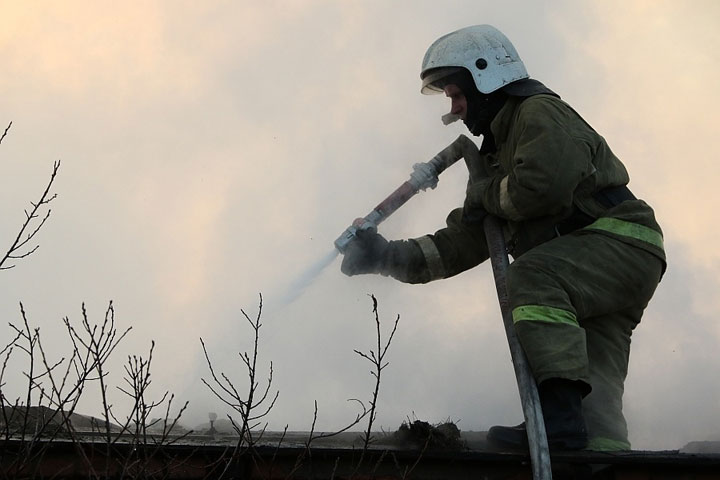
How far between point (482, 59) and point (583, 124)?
70 cm

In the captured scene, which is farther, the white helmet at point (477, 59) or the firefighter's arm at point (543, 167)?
the white helmet at point (477, 59)

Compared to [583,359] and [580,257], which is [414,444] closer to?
[583,359]

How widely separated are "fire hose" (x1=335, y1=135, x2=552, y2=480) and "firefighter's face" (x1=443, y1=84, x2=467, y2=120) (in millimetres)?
270

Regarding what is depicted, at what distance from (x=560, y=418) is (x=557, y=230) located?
3.35 ft

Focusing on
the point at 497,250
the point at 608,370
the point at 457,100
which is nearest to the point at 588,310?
the point at 608,370

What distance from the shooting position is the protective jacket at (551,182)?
166 inches

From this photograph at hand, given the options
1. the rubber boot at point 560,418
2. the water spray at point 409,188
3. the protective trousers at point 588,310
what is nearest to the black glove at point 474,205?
the protective trousers at point 588,310

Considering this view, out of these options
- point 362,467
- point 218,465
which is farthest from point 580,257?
point 218,465

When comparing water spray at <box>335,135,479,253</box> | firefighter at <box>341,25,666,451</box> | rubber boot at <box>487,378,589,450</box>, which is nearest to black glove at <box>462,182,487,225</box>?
firefighter at <box>341,25,666,451</box>

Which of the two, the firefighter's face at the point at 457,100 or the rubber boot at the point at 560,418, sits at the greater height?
the firefighter's face at the point at 457,100

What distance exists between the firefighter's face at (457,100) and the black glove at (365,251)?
34.6 inches

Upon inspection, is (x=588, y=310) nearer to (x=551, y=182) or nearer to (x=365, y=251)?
(x=551, y=182)

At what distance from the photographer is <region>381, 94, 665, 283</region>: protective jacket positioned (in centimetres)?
422

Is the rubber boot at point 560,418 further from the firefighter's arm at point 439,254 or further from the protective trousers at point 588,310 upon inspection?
the firefighter's arm at point 439,254
